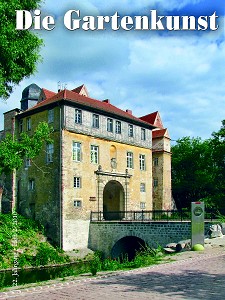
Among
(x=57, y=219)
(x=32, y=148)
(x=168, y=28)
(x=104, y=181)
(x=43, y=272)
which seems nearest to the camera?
(x=168, y=28)

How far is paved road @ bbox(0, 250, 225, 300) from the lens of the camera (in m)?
7.48

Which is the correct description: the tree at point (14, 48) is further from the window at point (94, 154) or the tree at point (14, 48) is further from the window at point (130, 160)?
the window at point (130, 160)

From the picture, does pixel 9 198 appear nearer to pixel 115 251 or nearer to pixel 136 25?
pixel 115 251

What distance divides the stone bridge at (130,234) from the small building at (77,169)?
102cm

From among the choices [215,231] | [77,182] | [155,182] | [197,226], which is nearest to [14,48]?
[197,226]

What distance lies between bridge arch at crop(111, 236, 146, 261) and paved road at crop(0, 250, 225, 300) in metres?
18.9

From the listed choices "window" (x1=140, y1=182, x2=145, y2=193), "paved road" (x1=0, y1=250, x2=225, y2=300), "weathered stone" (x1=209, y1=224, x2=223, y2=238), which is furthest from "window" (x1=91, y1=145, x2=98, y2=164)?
"paved road" (x1=0, y1=250, x2=225, y2=300)

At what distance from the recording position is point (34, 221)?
30.8 metres

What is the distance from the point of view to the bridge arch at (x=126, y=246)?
29.5m

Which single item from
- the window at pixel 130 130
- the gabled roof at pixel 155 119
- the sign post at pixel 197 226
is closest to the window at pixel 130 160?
the window at pixel 130 130

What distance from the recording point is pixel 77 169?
101 ft

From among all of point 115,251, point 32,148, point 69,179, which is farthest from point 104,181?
point 32,148

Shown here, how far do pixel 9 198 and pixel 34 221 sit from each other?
439cm

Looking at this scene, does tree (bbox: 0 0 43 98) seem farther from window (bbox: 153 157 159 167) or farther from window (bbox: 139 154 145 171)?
window (bbox: 153 157 159 167)
